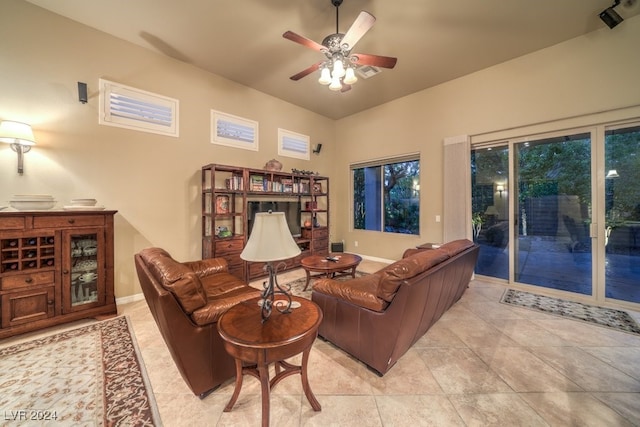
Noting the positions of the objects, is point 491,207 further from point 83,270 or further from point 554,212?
point 83,270

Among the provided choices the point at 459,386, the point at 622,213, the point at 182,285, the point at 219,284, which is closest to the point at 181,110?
the point at 219,284

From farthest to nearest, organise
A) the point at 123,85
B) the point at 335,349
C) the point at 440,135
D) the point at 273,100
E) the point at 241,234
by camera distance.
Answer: the point at 273,100 → the point at 440,135 → the point at 241,234 → the point at 123,85 → the point at 335,349

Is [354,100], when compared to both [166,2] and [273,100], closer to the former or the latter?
[273,100]

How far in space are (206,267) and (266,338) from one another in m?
2.01

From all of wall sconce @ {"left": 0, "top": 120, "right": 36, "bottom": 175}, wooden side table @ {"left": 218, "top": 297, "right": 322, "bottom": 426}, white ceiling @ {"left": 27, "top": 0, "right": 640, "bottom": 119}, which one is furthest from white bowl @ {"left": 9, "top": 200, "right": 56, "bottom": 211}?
wooden side table @ {"left": 218, "top": 297, "right": 322, "bottom": 426}

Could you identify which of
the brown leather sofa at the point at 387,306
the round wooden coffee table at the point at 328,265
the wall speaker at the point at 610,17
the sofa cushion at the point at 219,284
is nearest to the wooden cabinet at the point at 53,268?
the sofa cushion at the point at 219,284

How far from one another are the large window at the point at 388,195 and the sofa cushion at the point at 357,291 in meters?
3.10

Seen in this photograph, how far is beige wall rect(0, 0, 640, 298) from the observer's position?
2742 mm

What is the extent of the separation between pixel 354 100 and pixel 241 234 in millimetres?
3722

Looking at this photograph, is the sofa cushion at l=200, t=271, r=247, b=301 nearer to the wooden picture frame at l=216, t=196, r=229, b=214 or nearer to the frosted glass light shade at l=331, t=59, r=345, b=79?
the wooden picture frame at l=216, t=196, r=229, b=214

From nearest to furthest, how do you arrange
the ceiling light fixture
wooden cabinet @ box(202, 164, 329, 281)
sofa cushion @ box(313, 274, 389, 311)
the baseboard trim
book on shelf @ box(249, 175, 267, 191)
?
sofa cushion @ box(313, 274, 389, 311)
the ceiling light fixture
the baseboard trim
wooden cabinet @ box(202, 164, 329, 281)
book on shelf @ box(249, 175, 267, 191)

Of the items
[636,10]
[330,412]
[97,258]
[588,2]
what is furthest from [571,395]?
[97,258]

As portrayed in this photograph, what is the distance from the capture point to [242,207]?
4215 mm

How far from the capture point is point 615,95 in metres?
3.05
